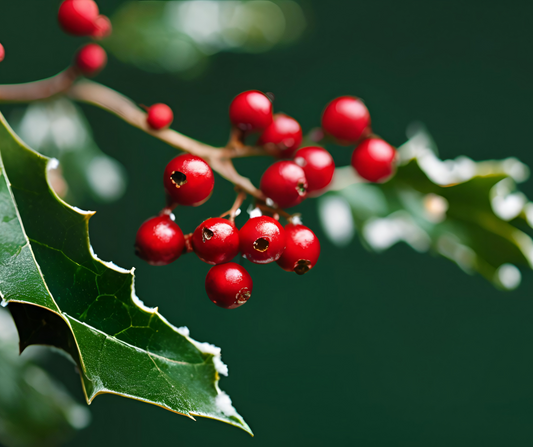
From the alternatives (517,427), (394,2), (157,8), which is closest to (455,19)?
(394,2)

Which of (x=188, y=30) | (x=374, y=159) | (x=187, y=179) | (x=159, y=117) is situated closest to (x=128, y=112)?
(x=159, y=117)

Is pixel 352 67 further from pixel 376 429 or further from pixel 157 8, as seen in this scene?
pixel 376 429

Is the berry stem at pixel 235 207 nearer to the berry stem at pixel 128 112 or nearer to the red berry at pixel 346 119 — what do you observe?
Answer: the berry stem at pixel 128 112

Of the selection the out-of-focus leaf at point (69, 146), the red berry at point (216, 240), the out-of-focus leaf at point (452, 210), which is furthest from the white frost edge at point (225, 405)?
the out-of-focus leaf at point (69, 146)

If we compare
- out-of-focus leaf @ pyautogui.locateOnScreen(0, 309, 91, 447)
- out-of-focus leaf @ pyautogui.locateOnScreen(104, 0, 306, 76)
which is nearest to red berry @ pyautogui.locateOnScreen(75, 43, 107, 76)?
out-of-focus leaf @ pyautogui.locateOnScreen(104, 0, 306, 76)

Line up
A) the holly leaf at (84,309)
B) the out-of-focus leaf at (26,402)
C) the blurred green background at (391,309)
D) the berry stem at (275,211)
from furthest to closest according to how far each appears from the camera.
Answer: the blurred green background at (391,309), the out-of-focus leaf at (26,402), the berry stem at (275,211), the holly leaf at (84,309)

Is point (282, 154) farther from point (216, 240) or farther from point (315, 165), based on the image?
point (216, 240)
